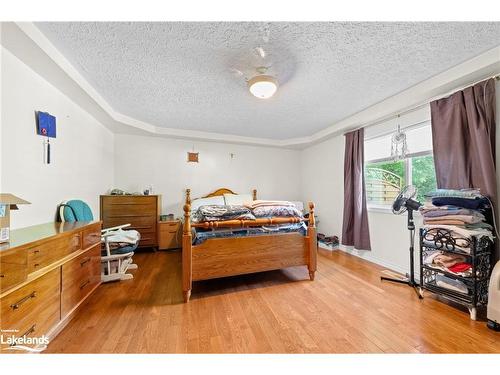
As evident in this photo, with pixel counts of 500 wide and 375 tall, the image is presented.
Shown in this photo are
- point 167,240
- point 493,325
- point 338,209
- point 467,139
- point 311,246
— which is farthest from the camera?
point 338,209

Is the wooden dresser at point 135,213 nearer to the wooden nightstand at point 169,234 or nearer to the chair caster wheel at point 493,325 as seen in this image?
the wooden nightstand at point 169,234

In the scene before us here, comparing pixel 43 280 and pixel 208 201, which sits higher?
pixel 208 201

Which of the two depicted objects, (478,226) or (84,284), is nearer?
(478,226)

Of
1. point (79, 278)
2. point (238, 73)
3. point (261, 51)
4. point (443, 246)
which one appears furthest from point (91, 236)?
point (443, 246)

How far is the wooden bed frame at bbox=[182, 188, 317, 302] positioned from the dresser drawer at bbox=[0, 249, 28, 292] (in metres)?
1.08

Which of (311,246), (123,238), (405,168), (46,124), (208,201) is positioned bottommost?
(311,246)

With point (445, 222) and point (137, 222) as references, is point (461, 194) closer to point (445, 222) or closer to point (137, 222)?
point (445, 222)

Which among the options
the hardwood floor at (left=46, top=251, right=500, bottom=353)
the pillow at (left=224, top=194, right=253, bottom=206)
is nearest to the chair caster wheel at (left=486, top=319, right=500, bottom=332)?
the hardwood floor at (left=46, top=251, right=500, bottom=353)

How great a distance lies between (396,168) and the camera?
300 cm

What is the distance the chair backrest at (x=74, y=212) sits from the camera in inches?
87.1

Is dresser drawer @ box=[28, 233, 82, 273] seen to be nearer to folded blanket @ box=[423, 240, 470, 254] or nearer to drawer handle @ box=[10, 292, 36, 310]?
drawer handle @ box=[10, 292, 36, 310]

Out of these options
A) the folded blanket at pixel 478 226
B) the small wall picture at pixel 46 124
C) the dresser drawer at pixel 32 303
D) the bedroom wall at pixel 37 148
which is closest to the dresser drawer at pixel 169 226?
the bedroom wall at pixel 37 148

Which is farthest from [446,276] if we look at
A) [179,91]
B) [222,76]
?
[179,91]

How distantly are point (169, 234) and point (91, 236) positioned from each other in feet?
5.77
